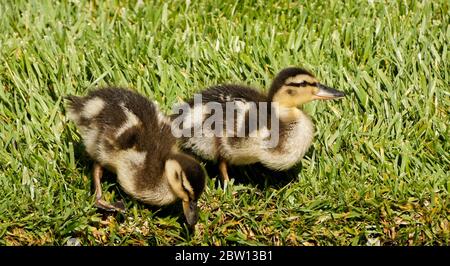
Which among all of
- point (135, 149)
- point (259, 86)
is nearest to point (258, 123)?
point (135, 149)

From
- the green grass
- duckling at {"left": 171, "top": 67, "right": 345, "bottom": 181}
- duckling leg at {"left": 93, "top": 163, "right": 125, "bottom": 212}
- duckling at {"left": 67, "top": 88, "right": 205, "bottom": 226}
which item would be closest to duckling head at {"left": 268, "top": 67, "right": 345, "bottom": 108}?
duckling at {"left": 171, "top": 67, "right": 345, "bottom": 181}

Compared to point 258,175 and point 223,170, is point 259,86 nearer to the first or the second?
point 258,175

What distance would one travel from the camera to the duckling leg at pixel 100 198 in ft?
13.2

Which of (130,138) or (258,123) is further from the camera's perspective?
(258,123)

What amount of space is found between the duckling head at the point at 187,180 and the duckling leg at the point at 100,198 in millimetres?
311

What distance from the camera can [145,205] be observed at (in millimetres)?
4102

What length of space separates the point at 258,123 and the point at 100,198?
0.76m

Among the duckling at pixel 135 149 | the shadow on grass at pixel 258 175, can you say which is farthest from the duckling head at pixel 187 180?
the shadow on grass at pixel 258 175

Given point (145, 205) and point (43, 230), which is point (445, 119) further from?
point (43, 230)

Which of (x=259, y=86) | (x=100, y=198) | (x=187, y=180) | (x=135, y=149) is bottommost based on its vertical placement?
(x=100, y=198)

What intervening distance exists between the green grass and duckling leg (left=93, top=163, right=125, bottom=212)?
45 mm

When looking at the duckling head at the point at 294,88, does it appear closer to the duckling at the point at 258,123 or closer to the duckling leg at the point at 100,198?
the duckling at the point at 258,123

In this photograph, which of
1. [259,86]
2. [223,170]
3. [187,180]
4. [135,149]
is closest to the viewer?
[187,180]

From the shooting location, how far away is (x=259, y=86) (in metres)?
4.68
